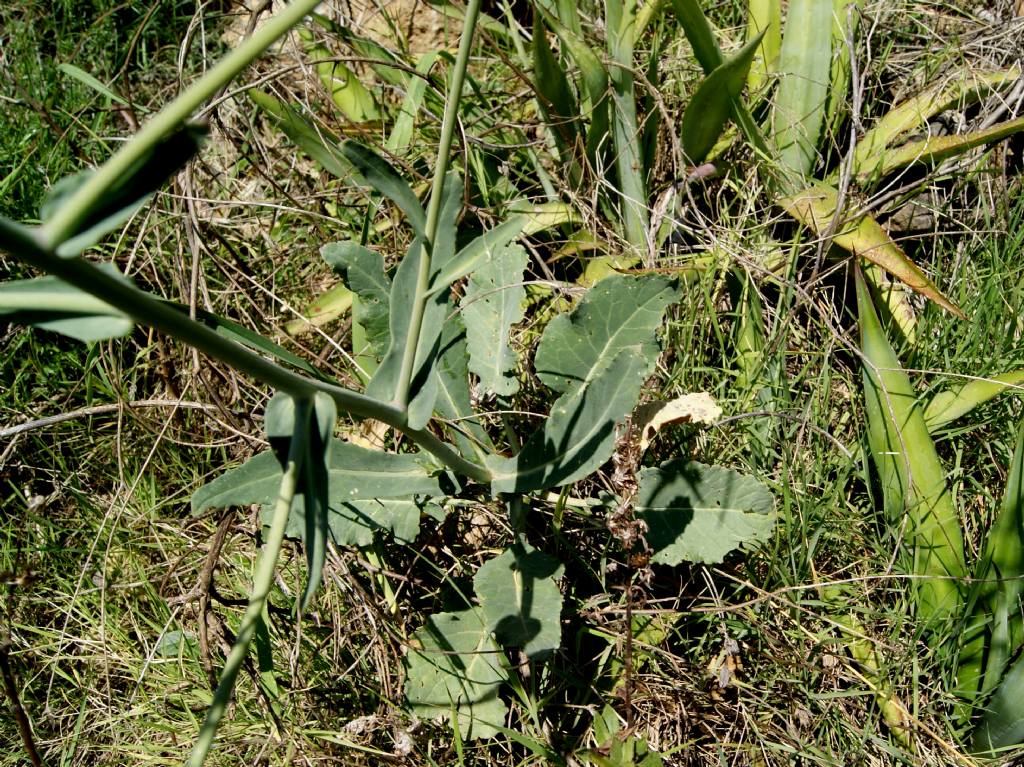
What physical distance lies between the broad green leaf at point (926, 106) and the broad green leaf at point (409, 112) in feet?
3.83

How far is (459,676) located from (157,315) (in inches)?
45.9

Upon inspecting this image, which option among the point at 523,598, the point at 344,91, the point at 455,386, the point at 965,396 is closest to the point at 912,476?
the point at 965,396

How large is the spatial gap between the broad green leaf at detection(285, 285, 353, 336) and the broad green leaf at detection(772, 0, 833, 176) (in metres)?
1.21

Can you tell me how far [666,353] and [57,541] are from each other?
5.31 ft

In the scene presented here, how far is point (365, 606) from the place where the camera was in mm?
2047

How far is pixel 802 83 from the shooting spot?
2.42 m

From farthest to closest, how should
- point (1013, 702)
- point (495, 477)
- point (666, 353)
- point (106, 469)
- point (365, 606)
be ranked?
point (106, 469) → point (666, 353) → point (365, 606) → point (495, 477) → point (1013, 702)

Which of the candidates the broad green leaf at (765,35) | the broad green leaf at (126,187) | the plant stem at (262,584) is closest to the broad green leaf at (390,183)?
the plant stem at (262,584)

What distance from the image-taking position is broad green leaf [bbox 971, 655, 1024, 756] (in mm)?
1725

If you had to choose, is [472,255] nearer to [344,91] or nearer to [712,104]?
[712,104]

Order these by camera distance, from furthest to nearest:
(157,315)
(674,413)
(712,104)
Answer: (712,104) → (674,413) → (157,315)

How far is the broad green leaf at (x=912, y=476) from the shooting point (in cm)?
192

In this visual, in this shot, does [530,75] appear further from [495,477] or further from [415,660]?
[415,660]

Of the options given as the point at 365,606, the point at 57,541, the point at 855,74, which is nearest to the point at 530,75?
the point at 855,74
